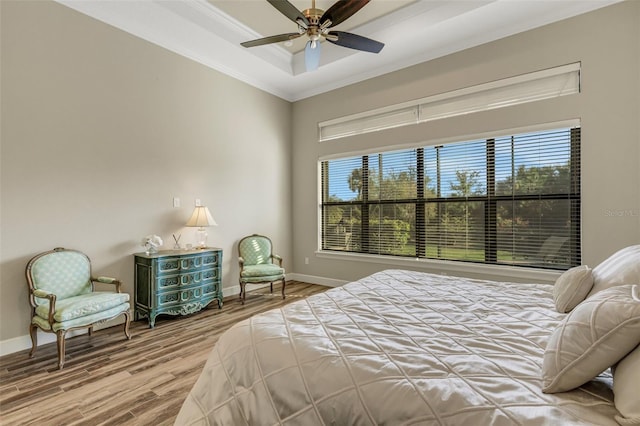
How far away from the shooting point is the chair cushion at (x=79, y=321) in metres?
2.50

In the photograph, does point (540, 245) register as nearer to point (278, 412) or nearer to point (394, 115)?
point (394, 115)

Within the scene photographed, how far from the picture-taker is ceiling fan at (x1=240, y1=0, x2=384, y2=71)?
2404 mm

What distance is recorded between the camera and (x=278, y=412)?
117 centimetres

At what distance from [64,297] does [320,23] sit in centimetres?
339

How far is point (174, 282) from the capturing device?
356 cm

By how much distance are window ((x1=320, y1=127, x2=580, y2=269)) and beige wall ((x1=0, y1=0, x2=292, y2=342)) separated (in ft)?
5.82

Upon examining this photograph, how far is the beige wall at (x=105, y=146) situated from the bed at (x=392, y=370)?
Answer: 8.51 feet

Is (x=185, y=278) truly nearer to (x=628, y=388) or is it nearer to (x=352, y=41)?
(x=352, y=41)

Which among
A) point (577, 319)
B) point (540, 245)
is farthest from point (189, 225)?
point (540, 245)

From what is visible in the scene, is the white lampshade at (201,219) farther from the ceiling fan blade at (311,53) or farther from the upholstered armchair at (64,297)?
the ceiling fan blade at (311,53)

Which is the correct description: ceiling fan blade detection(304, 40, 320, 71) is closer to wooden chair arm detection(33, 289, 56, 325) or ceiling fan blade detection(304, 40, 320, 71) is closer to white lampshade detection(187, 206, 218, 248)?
white lampshade detection(187, 206, 218, 248)

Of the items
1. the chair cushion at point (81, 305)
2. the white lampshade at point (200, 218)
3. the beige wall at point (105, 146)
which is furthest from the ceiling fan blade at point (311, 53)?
the chair cushion at point (81, 305)

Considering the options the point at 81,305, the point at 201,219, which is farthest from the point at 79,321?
the point at 201,219

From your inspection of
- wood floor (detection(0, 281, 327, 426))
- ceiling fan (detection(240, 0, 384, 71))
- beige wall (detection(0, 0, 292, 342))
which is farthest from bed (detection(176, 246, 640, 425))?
beige wall (detection(0, 0, 292, 342))
